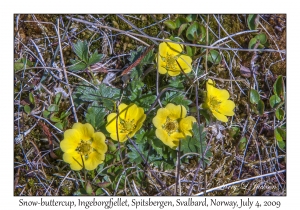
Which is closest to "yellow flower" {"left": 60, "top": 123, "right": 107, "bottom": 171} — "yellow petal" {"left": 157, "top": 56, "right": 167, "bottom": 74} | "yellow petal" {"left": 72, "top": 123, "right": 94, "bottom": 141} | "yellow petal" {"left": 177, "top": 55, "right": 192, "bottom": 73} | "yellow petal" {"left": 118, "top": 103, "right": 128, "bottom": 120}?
"yellow petal" {"left": 72, "top": 123, "right": 94, "bottom": 141}

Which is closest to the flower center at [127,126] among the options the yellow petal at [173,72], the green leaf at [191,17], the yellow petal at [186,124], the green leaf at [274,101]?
the yellow petal at [186,124]

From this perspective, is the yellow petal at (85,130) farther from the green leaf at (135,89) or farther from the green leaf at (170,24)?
the green leaf at (170,24)

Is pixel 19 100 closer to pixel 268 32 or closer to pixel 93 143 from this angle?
pixel 93 143

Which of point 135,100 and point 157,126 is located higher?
point 135,100

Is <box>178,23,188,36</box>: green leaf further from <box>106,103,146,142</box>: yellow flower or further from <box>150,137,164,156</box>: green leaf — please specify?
<box>150,137,164,156</box>: green leaf

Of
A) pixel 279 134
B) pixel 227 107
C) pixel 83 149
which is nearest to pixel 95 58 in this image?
pixel 83 149

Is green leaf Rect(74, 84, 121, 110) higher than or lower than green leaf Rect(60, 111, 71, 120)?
higher
